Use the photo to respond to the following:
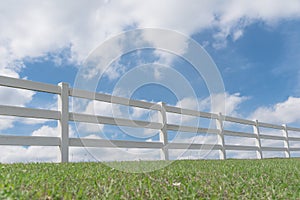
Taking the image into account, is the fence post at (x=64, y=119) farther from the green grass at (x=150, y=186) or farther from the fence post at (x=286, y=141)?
the fence post at (x=286, y=141)

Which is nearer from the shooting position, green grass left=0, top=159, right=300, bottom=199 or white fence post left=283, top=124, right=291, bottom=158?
green grass left=0, top=159, right=300, bottom=199

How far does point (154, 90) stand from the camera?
6.86m

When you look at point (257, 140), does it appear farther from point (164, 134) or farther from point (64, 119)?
point (64, 119)

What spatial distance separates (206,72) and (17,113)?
361cm

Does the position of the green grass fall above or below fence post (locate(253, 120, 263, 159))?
below

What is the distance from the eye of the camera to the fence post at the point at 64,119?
6.43m

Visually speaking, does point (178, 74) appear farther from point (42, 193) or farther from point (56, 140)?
point (42, 193)

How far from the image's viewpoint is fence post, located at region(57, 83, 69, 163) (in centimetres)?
643

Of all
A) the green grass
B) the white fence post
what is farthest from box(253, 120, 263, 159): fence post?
the green grass

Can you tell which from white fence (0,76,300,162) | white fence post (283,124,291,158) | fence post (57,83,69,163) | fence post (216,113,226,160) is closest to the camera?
white fence (0,76,300,162)

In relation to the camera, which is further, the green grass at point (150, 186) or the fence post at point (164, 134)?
the fence post at point (164, 134)

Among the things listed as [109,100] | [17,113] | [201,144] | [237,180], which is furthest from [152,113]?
[237,180]

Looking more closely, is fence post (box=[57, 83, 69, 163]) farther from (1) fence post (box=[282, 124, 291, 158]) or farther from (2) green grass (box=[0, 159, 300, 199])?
(1) fence post (box=[282, 124, 291, 158])

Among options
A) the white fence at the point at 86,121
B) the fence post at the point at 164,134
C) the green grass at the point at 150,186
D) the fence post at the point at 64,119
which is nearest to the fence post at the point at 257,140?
the white fence at the point at 86,121
